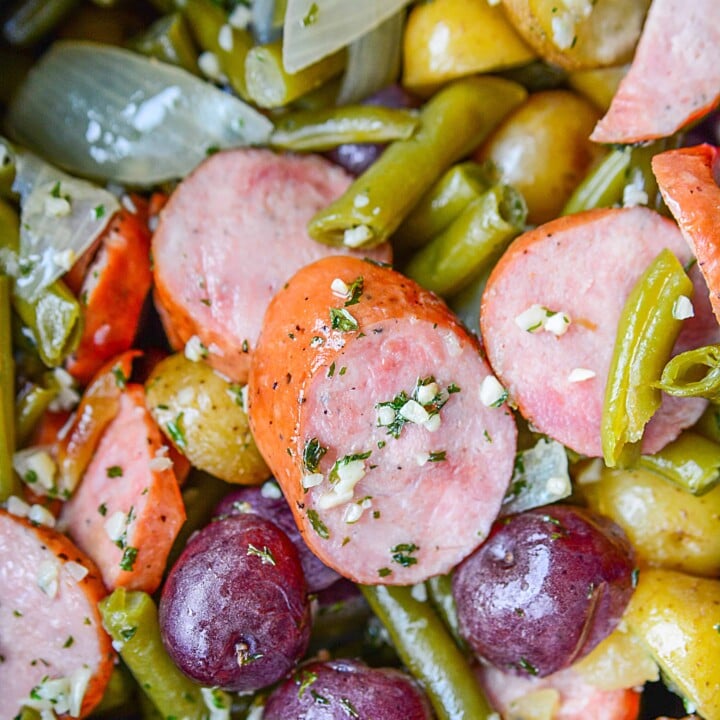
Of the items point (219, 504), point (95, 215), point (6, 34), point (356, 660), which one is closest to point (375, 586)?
point (356, 660)

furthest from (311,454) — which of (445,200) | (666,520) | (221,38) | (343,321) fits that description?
(221,38)

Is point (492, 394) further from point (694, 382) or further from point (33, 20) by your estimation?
point (33, 20)

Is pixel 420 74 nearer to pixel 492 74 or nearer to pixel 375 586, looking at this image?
pixel 492 74

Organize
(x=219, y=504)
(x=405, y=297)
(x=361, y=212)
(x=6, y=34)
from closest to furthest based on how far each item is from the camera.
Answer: (x=405, y=297) < (x=361, y=212) < (x=219, y=504) < (x=6, y=34)

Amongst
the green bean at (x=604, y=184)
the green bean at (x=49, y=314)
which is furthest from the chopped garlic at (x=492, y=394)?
the green bean at (x=49, y=314)

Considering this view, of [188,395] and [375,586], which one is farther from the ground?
[188,395]

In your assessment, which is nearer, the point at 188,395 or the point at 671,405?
the point at 671,405
